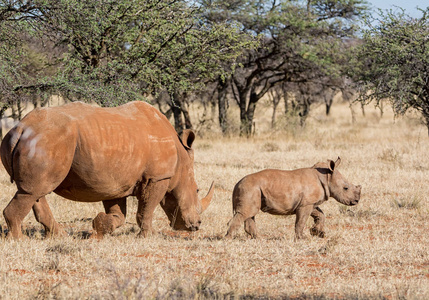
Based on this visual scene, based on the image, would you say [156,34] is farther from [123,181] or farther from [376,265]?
[376,265]

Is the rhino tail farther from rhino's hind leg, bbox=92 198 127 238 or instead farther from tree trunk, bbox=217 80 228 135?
tree trunk, bbox=217 80 228 135

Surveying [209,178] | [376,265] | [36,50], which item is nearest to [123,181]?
[376,265]

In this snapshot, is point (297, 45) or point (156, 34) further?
point (297, 45)

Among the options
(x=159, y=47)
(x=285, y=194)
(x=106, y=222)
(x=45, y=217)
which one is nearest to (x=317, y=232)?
(x=285, y=194)

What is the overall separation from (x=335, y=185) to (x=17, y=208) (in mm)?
4102

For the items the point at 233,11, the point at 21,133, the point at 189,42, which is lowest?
the point at 21,133

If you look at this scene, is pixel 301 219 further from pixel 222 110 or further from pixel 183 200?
pixel 222 110

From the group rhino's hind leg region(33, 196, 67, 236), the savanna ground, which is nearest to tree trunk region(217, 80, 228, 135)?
the savanna ground

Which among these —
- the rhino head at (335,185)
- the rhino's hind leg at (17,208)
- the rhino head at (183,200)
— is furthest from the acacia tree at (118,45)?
the rhino head at (335,185)

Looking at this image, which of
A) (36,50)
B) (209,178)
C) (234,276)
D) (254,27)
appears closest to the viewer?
(234,276)

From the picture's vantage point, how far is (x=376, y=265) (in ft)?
20.5

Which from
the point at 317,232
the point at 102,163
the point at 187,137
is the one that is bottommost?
the point at 317,232

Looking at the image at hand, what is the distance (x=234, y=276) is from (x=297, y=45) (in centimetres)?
1738

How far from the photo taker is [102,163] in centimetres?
689
